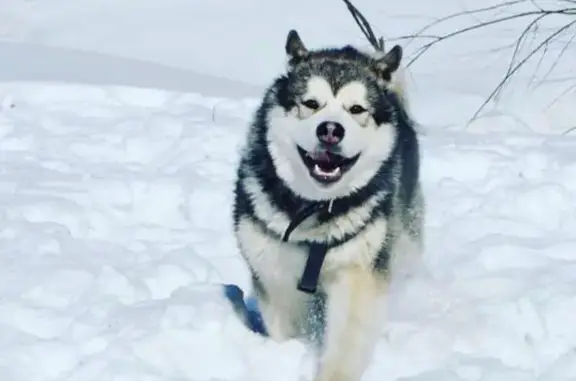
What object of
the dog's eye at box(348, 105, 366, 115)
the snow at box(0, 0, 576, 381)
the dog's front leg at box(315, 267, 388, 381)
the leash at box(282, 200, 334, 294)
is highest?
the dog's eye at box(348, 105, 366, 115)

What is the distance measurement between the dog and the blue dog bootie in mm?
101

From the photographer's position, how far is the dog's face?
2.62 metres

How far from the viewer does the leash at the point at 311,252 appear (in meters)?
2.79

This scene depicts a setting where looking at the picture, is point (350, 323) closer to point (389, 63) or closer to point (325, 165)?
point (325, 165)

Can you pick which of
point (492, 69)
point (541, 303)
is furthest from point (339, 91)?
point (492, 69)

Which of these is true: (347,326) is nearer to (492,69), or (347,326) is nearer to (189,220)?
(189,220)

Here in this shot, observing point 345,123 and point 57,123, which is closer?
point 345,123

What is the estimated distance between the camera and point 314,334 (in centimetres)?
302

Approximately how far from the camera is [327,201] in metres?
2.82

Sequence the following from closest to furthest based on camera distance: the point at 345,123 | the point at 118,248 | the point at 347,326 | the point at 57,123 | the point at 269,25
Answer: the point at 345,123, the point at 347,326, the point at 118,248, the point at 57,123, the point at 269,25

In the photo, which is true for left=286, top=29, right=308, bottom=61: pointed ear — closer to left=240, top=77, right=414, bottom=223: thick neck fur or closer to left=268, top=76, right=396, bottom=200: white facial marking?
left=240, top=77, right=414, bottom=223: thick neck fur

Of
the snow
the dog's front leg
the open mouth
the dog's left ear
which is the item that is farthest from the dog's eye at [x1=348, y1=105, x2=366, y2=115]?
the snow

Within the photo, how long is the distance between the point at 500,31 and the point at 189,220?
4181 mm

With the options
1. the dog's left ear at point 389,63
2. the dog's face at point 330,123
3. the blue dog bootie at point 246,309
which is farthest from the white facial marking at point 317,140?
the blue dog bootie at point 246,309
